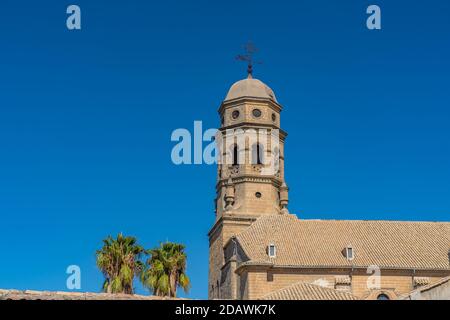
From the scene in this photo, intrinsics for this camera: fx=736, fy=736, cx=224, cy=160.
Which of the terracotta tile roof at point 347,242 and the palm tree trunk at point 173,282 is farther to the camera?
the terracotta tile roof at point 347,242

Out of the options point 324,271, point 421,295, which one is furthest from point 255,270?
point 421,295

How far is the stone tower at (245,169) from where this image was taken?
5353 centimetres

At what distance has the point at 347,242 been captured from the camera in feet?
163

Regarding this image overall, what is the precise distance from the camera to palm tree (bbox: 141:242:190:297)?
136ft

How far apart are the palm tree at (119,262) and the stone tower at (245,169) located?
1318 centimetres

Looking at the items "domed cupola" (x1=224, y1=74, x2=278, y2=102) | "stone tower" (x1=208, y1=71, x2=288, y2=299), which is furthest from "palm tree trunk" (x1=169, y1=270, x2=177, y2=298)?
"domed cupola" (x1=224, y1=74, x2=278, y2=102)

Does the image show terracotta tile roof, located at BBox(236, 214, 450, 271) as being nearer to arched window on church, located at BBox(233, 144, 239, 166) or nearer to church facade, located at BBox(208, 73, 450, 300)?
church facade, located at BBox(208, 73, 450, 300)

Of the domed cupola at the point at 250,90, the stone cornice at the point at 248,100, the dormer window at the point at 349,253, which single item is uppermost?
the domed cupola at the point at 250,90

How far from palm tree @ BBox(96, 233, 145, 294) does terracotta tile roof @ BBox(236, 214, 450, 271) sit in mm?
9454

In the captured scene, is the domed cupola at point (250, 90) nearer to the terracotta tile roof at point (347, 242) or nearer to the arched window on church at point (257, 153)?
the arched window on church at point (257, 153)

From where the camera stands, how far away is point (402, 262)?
48.1 m

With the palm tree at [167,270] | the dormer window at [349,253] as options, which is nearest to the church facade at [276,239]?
the dormer window at [349,253]

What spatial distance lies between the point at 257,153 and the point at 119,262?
59.5 feet
